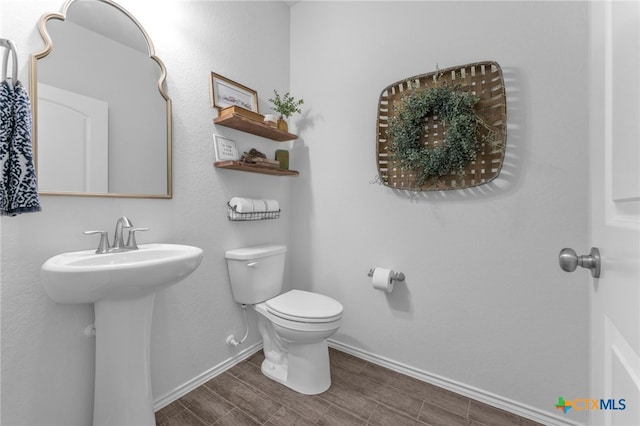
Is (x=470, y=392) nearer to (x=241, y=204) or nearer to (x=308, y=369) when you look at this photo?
(x=308, y=369)

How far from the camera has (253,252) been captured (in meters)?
1.71

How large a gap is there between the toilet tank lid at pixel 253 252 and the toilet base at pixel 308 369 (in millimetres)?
541

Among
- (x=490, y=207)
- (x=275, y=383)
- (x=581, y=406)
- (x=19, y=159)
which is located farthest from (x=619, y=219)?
(x=275, y=383)

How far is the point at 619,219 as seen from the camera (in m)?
0.50

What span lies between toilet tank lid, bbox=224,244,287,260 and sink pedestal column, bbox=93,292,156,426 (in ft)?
1.89

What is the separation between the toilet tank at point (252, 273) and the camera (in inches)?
66.6

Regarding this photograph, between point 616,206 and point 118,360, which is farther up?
point 616,206

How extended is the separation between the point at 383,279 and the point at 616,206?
49.0 inches

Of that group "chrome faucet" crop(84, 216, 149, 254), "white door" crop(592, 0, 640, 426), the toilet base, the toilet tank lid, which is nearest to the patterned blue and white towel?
"chrome faucet" crop(84, 216, 149, 254)

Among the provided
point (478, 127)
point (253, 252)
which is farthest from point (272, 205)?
point (478, 127)

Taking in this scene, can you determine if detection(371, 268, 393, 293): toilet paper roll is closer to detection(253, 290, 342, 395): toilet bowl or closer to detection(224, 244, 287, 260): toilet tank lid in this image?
detection(253, 290, 342, 395): toilet bowl

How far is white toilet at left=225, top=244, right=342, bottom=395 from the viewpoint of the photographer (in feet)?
4.79

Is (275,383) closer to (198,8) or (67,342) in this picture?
(67,342)

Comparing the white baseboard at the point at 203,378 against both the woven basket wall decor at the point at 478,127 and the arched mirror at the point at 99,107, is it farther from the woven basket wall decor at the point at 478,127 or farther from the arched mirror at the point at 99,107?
the woven basket wall decor at the point at 478,127
